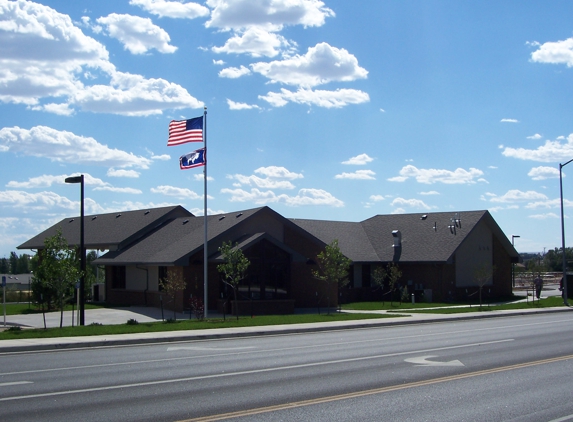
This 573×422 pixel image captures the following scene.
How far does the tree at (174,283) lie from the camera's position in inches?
1259

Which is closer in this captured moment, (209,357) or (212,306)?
(209,357)

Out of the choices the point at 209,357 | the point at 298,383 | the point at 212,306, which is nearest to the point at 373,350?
the point at 209,357

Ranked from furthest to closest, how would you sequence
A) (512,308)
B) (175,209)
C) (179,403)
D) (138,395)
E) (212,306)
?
(175,209) < (512,308) < (212,306) < (138,395) < (179,403)

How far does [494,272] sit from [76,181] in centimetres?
3244

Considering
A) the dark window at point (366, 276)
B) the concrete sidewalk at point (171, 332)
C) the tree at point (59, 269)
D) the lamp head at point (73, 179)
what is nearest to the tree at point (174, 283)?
the concrete sidewalk at point (171, 332)

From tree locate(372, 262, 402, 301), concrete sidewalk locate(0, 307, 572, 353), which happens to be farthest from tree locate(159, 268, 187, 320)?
tree locate(372, 262, 402, 301)

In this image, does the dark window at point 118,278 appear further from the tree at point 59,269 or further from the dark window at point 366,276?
the tree at point 59,269

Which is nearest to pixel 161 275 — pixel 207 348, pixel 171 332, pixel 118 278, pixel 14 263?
pixel 118 278

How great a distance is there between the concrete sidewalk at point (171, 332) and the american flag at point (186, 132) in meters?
8.53

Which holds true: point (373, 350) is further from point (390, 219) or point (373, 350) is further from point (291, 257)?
point (390, 219)

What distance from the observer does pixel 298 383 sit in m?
12.1

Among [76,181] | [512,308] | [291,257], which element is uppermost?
[76,181]

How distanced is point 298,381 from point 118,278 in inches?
1266

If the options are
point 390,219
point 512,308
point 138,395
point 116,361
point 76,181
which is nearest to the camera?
point 138,395
